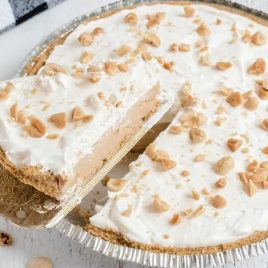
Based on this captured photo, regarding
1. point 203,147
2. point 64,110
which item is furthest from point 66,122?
point 203,147

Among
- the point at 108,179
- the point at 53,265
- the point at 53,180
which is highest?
the point at 53,180

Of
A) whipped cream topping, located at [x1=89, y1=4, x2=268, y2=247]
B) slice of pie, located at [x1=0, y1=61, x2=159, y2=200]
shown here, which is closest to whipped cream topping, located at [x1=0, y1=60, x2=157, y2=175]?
slice of pie, located at [x1=0, y1=61, x2=159, y2=200]

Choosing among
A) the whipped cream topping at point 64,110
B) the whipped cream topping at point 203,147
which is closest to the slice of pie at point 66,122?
the whipped cream topping at point 64,110

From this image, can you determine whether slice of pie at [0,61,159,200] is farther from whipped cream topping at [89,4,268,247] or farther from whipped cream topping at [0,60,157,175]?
whipped cream topping at [89,4,268,247]

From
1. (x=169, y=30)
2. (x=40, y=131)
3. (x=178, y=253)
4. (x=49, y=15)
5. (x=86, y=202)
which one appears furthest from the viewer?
(x=49, y=15)

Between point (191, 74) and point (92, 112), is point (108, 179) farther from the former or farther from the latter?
point (191, 74)

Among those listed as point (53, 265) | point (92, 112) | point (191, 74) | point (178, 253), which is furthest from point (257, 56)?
point (53, 265)
